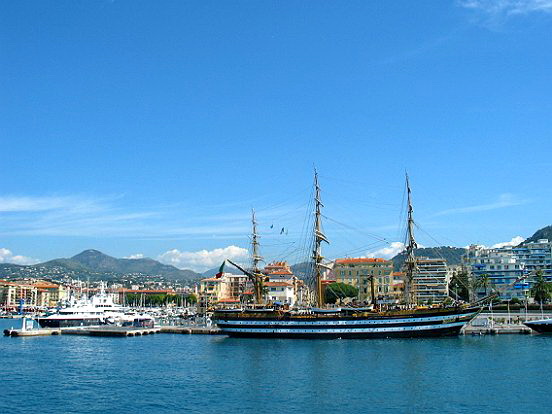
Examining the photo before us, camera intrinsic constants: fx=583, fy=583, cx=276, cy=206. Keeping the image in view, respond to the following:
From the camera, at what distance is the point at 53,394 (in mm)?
35469

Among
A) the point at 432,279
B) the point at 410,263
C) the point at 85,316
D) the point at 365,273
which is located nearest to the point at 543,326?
the point at 410,263

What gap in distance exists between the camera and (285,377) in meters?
40.5

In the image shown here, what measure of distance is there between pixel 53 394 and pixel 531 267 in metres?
138

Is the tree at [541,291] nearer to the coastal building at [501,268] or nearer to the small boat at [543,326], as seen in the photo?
the coastal building at [501,268]

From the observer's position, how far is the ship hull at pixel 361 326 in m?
65.8

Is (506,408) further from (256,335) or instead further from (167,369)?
(256,335)

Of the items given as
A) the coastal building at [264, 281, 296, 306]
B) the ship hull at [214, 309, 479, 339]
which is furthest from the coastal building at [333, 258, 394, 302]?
the ship hull at [214, 309, 479, 339]

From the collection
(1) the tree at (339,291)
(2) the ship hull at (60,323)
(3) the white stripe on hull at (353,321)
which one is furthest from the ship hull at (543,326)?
(2) the ship hull at (60,323)

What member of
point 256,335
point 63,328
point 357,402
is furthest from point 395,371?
point 63,328

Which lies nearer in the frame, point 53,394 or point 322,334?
point 53,394

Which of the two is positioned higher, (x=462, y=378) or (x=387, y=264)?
(x=387, y=264)

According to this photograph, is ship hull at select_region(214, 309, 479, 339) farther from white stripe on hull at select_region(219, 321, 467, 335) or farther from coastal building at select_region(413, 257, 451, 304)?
coastal building at select_region(413, 257, 451, 304)

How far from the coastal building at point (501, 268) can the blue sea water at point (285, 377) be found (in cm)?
7372

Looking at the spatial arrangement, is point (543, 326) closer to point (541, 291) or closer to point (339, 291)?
point (541, 291)
